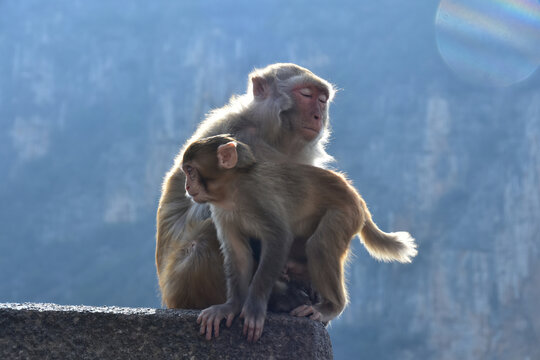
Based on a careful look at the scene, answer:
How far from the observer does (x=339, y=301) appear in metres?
2.99

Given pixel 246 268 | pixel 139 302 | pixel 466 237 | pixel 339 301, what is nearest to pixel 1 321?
pixel 246 268

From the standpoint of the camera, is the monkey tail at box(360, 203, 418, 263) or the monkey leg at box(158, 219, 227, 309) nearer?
the monkey leg at box(158, 219, 227, 309)

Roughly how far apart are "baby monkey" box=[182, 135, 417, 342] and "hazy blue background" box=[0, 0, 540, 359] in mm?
29960

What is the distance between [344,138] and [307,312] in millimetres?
37299

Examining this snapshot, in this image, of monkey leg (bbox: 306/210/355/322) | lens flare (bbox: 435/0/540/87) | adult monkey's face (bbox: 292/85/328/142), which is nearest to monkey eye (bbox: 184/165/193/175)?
monkey leg (bbox: 306/210/355/322)

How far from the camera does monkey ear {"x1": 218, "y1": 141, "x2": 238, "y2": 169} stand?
9.42ft

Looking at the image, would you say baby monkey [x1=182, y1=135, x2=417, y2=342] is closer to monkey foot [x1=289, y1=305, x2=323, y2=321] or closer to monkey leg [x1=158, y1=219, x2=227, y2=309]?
monkey foot [x1=289, y1=305, x2=323, y2=321]

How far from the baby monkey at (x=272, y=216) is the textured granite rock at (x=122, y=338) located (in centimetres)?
32

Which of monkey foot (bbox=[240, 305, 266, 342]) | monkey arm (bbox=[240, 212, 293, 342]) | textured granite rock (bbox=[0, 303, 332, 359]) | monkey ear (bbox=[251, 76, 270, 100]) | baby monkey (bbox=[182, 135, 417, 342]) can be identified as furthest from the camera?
monkey ear (bbox=[251, 76, 270, 100])

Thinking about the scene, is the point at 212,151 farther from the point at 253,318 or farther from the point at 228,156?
the point at 253,318

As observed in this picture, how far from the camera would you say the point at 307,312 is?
282 cm

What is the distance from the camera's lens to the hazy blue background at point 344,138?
3441cm

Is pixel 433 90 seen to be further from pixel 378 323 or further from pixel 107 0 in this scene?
pixel 107 0

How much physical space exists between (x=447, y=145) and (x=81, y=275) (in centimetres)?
2145
